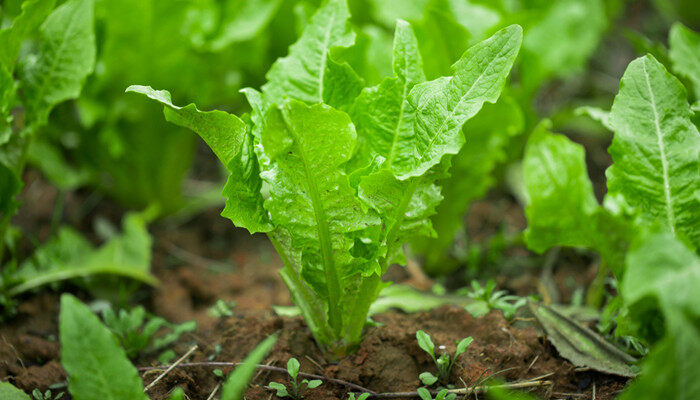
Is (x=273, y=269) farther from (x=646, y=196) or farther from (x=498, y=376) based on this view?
(x=646, y=196)

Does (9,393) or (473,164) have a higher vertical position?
(473,164)

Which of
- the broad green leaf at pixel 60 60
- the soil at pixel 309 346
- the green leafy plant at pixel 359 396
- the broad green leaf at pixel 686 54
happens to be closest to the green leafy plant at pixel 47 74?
the broad green leaf at pixel 60 60

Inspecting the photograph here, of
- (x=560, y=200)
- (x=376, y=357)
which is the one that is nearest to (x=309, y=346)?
(x=376, y=357)

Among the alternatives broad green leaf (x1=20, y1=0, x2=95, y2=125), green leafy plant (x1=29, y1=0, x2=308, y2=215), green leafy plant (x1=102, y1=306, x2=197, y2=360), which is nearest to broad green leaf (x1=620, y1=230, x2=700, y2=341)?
green leafy plant (x1=102, y1=306, x2=197, y2=360)

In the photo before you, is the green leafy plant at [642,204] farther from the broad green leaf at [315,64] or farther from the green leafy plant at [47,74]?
the green leafy plant at [47,74]

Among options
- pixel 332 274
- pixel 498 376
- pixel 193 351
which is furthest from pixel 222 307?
Answer: pixel 498 376

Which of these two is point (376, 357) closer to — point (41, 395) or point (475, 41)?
point (41, 395)

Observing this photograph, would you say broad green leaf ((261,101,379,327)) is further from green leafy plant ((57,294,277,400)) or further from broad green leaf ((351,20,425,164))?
green leafy plant ((57,294,277,400))
